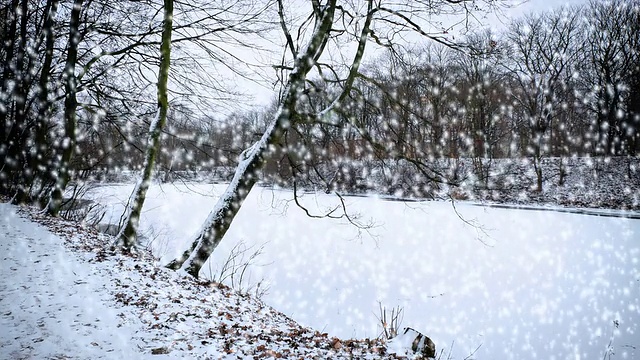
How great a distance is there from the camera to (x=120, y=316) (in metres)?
3.54

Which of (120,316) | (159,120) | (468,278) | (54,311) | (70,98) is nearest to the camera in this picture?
(54,311)

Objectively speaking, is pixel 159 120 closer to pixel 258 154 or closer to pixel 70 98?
pixel 258 154

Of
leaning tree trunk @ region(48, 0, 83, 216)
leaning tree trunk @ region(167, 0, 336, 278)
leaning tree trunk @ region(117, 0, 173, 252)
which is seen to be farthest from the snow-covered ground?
leaning tree trunk @ region(48, 0, 83, 216)

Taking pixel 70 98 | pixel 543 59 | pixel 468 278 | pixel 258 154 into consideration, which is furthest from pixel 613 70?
pixel 70 98

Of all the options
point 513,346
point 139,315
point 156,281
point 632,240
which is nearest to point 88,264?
point 156,281

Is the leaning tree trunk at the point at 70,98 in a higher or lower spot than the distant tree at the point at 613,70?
lower

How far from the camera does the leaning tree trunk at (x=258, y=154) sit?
17.5 feet

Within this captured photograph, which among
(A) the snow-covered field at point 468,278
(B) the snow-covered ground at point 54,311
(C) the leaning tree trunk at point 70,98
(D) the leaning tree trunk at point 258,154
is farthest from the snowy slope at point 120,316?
(C) the leaning tree trunk at point 70,98

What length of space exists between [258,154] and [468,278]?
23.1ft

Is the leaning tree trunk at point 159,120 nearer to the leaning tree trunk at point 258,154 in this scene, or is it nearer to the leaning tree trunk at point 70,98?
the leaning tree trunk at point 258,154

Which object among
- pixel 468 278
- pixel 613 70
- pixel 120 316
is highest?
pixel 613 70

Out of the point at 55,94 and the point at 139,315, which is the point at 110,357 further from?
the point at 55,94

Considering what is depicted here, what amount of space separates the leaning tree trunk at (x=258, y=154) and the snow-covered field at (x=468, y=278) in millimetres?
661

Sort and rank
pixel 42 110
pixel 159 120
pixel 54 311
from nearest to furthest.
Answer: pixel 54 311 → pixel 159 120 → pixel 42 110
